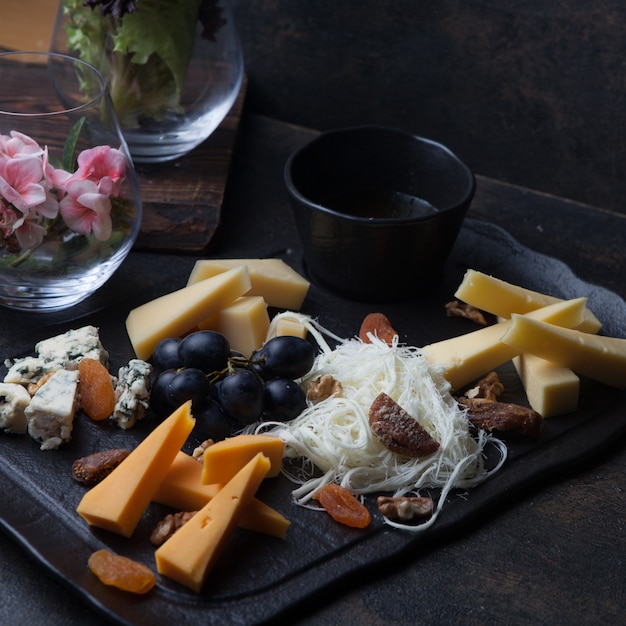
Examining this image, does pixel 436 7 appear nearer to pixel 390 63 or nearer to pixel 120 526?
pixel 390 63

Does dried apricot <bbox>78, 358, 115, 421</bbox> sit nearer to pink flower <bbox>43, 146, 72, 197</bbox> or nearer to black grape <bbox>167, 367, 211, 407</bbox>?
black grape <bbox>167, 367, 211, 407</bbox>

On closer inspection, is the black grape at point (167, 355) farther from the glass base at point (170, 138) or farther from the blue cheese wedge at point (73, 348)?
the glass base at point (170, 138)

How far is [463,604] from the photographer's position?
1148mm

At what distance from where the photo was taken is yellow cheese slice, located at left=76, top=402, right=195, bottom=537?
1166 mm

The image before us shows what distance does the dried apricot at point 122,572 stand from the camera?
43.6 inches

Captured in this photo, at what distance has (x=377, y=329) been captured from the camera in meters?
1.61

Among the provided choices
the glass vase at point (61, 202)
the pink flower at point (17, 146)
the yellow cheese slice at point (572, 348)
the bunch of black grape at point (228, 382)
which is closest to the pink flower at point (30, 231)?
the glass vase at point (61, 202)

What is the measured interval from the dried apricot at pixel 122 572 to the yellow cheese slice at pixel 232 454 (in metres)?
0.16

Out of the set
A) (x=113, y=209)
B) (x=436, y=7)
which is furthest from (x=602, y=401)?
(x=436, y=7)

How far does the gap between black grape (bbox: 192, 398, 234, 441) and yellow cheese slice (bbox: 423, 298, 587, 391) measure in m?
0.38

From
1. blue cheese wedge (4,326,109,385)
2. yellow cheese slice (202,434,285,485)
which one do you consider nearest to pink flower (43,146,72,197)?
blue cheese wedge (4,326,109,385)

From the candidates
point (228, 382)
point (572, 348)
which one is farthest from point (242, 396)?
point (572, 348)

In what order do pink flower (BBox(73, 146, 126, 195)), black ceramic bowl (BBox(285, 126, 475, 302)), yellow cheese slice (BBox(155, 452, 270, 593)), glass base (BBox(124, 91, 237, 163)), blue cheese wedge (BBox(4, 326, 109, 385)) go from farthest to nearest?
glass base (BBox(124, 91, 237, 163))
black ceramic bowl (BBox(285, 126, 475, 302))
pink flower (BBox(73, 146, 126, 195))
blue cheese wedge (BBox(4, 326, 109, 385))
yellow cheese slice (BBox(155, 452, 270, 593))

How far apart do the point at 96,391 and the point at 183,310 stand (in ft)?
0.75
